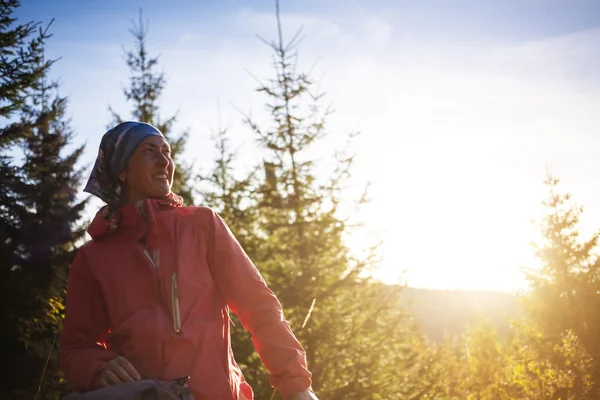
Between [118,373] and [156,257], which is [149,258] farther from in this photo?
[118,373]

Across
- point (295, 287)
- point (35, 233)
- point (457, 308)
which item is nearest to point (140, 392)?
point (295, 287)

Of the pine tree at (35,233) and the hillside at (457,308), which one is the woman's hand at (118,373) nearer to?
the pine tree at (35,233)

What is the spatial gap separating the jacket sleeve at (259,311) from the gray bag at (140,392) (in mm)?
325

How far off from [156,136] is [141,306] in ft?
2.78

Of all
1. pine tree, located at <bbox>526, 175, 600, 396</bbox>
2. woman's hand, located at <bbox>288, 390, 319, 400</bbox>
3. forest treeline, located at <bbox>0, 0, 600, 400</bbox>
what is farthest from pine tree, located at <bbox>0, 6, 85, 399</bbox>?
pine tree, located at <bbox>526, 175, 600, 396</bbox>

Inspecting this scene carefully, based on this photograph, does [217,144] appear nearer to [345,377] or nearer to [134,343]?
[345,377]

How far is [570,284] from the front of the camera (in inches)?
803

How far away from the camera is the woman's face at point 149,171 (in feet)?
6.66

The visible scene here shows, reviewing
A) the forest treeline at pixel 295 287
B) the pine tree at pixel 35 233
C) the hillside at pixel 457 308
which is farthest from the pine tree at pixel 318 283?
the hillside at pixel 457 308

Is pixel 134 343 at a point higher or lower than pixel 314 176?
lower

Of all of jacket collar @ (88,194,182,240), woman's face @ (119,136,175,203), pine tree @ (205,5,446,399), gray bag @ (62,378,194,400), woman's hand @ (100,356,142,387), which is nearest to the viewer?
gray bag @ (62,378,194,400)

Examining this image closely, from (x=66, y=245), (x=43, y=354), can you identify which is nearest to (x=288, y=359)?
(x=43, y=354)

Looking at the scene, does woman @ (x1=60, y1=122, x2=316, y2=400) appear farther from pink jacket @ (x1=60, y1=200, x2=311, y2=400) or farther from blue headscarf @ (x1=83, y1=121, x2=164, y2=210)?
blue headscarf @ (x1=83, y1=121, x2=164, y2=210)

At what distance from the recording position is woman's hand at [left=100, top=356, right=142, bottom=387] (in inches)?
58.2
